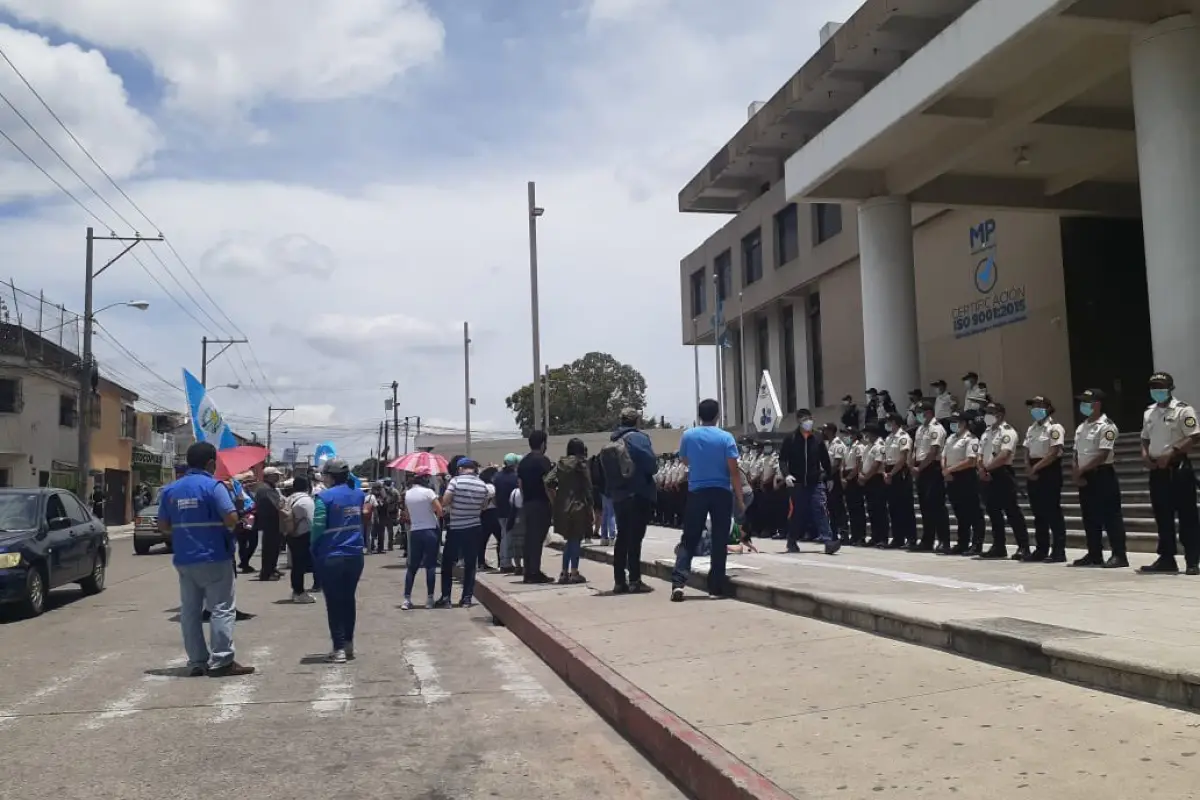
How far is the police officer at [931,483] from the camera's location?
12.6 meters

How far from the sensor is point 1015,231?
23297 mm

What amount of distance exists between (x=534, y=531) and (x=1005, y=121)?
11927 millimetres

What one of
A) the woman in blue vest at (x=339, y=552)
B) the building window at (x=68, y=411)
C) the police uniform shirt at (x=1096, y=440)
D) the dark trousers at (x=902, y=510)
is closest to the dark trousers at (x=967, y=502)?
the dark trousers at (x=902, y=510)

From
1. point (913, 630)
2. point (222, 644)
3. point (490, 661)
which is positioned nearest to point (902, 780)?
point (913, 630)

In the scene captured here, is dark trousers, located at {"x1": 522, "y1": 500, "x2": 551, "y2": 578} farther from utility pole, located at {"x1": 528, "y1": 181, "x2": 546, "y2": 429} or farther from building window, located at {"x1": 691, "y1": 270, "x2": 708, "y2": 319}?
building window, located at {"x1": 691, "y1": 270, "x2": 708, "y2": 319}

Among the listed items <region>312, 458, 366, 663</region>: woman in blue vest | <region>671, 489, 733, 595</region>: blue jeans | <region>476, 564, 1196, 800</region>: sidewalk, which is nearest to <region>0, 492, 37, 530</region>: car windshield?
<region>312, 458, 366, 663</region>: woman in blue vest

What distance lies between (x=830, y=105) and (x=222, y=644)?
24.0 metres

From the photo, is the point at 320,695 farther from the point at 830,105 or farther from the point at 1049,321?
the point at 830,105

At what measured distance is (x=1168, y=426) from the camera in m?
9.21

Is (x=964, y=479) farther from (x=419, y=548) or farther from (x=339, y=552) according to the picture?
(x=339, y=552)

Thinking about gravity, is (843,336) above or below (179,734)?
above

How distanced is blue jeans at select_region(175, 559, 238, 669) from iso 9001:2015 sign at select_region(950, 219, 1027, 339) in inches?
769

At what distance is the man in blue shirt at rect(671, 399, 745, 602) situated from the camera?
30.6ft

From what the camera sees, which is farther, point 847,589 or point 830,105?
point 830,105
